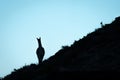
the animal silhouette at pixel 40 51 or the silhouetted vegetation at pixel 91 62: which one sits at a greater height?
the animal silhouette at pixel 40 51

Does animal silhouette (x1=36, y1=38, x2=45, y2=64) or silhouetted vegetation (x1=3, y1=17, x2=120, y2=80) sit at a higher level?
animal silhouette (x1=36, y1=38, x2=45, y2=64)

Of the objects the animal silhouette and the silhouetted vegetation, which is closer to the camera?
the silhouetted vegetation

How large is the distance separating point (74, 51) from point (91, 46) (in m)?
1.13

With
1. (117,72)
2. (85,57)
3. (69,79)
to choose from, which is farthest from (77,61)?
(117,72)

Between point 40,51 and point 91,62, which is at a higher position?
point 40,51

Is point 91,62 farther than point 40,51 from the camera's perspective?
No

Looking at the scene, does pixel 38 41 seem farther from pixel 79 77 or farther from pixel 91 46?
pixel 79 77

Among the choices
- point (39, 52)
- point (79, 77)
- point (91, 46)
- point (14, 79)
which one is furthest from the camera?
point (39, 52)

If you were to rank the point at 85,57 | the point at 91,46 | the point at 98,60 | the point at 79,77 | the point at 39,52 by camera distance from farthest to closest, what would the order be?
the point at 39,52, the point at 91,46, the point at 85,57, the point at 98,60, the point at 79,77

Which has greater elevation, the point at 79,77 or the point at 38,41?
the point at 38,41

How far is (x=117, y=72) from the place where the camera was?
9.77 m

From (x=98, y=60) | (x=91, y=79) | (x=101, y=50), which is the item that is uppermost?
(x=101, y=50)

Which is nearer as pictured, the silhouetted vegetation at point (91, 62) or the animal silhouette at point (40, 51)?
the silhouetted vegetation at point (91, 62)

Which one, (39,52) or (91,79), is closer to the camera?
(91,79)
